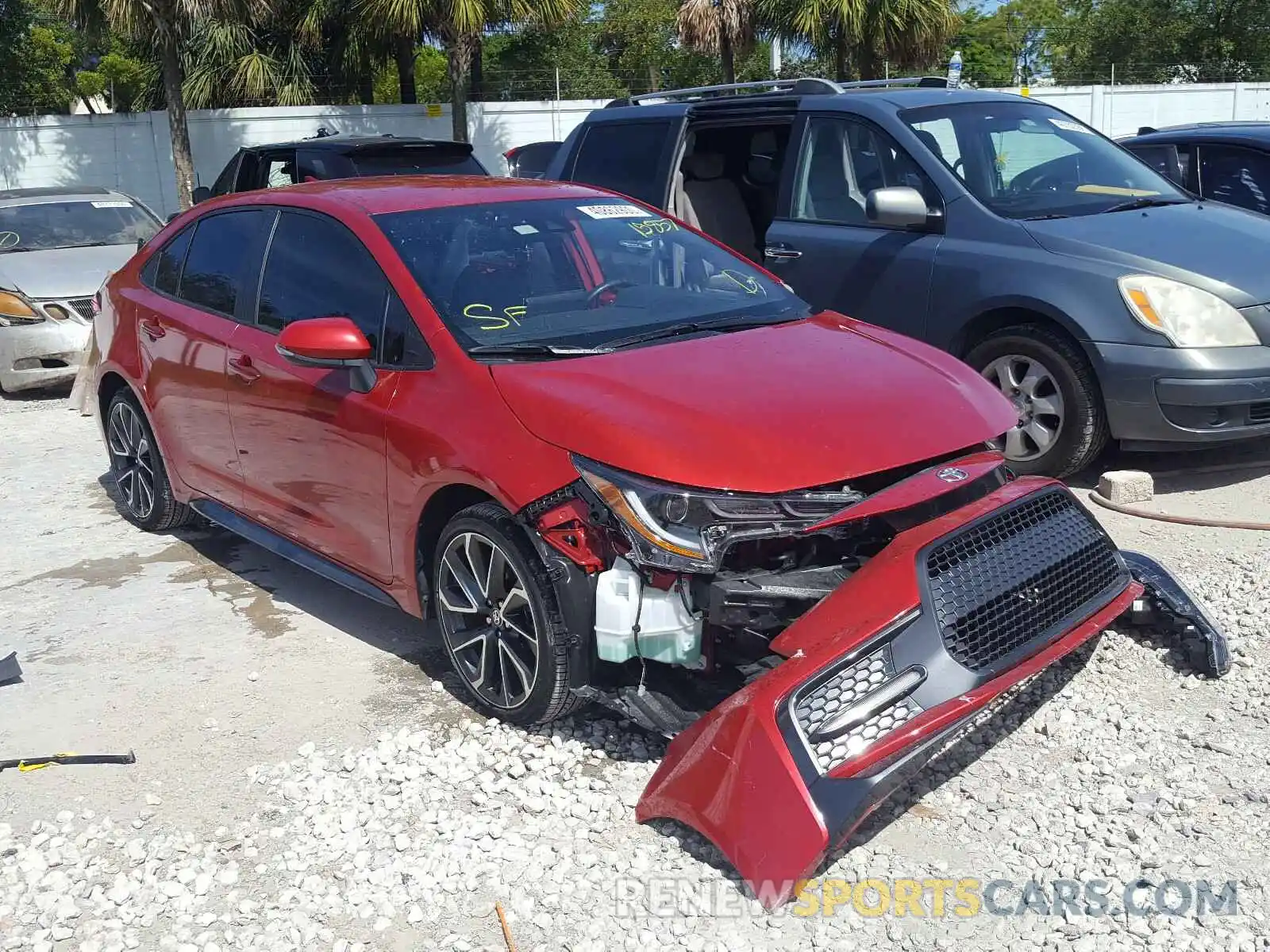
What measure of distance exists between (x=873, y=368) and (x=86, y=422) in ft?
22.4

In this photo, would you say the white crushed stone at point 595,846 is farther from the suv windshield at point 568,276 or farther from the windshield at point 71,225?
the windshield at point 71,225

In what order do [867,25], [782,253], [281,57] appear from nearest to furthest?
[782,253] → [867,25] → [281,57]

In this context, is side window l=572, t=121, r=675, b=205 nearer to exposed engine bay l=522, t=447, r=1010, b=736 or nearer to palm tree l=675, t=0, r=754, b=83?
Result: exposed engine bay l=522, t=447, r=1010, b=736

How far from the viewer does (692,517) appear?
3424 millimetres

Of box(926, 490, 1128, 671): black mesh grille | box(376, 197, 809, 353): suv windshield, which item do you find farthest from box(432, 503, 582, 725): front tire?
box(926, 490, 1128, 671): black mesh grille

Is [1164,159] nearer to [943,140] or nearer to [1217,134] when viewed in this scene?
[1217,134]

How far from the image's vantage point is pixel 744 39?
76.8 ft

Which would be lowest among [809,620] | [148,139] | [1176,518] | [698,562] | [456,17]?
[1176,518]

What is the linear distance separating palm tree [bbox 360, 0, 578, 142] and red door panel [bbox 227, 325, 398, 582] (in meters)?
14.8

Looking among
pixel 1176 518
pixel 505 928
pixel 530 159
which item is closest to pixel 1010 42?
pixel 530 159

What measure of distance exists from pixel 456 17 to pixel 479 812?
16808 millimetres

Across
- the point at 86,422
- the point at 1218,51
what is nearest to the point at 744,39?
the point at 86,422

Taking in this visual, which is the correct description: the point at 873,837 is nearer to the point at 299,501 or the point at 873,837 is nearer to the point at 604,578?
the point at 604,578

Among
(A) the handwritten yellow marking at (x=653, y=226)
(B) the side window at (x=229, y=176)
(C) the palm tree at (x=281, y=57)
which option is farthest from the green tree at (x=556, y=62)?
(A) the handwritten yellow marking at (x=653, y=226)
